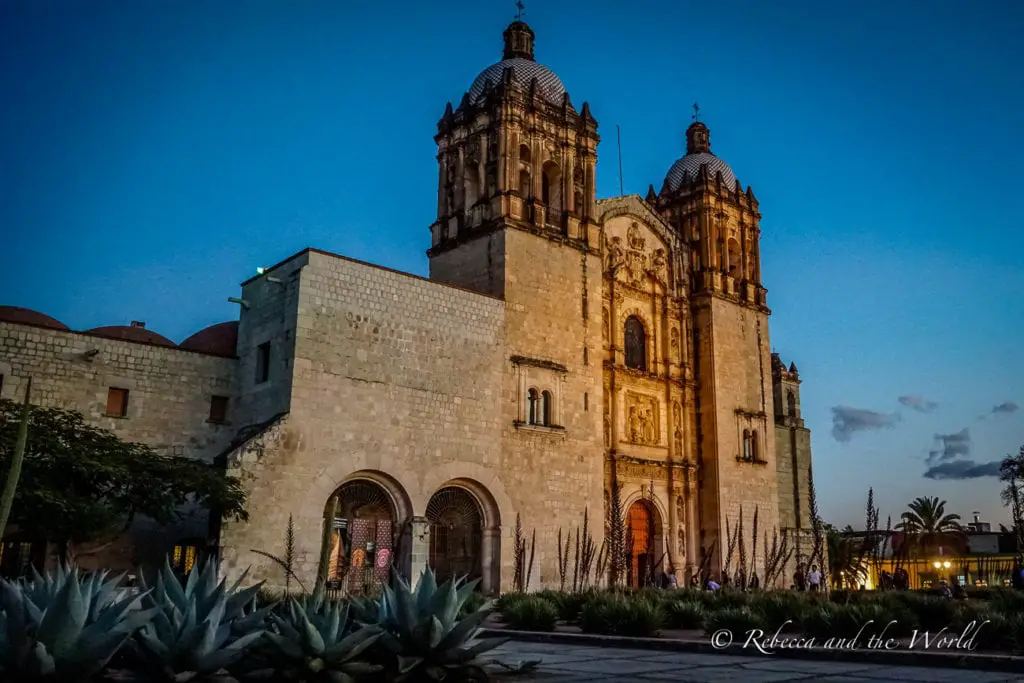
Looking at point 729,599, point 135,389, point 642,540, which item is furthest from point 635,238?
point 135,389

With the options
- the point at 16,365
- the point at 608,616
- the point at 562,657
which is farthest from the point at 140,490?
the point at 562,657

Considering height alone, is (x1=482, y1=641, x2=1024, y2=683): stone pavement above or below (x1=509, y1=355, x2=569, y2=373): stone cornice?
below

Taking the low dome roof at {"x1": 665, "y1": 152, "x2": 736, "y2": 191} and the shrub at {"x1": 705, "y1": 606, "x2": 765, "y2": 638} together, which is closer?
the shrub at {"x1": 705, "y1": 606, "x2": 765, "y2": 638}

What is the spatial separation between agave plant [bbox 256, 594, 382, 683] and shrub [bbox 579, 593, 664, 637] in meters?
5.99

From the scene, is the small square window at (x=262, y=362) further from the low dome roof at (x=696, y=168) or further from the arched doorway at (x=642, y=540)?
the low dome roof at (x=696, y=168)

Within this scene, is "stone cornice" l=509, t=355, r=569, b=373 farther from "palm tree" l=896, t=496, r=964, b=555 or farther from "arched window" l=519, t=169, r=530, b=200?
"palm tree" l=896, t=496, r=964, b=555

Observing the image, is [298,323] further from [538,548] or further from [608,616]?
[608,616]

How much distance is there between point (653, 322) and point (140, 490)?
667 inches

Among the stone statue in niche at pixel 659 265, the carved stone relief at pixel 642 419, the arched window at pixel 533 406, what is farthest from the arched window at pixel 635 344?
the arched window at pixel 533 406

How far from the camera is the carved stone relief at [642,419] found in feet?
88.5

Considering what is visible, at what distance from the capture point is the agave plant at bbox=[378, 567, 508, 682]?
6691 mm

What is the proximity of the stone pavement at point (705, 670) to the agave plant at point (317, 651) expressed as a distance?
1.25 meters

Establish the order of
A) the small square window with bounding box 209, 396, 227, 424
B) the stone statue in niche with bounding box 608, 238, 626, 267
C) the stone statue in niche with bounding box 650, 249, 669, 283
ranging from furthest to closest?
the stone statue in niche with bounding box 650, 249, 669, 283
the stone statue in niche with bounding box 608, 238, 626, 267
the small square window with bounding box 209, 396, 227, 424

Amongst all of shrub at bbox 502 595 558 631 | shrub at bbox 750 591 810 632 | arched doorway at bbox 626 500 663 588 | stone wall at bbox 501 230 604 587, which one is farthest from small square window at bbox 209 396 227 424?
shrub at bbox 750 591 810 632
